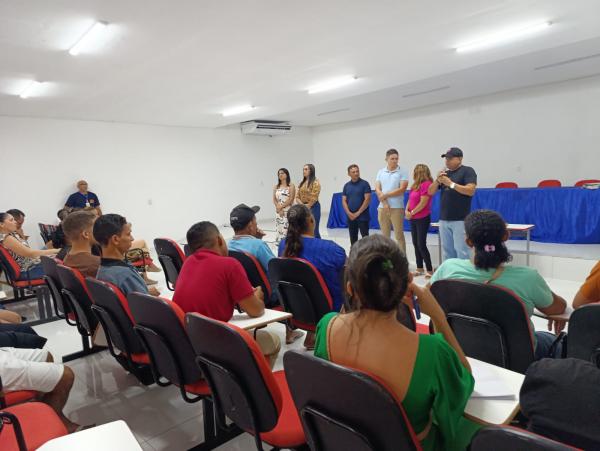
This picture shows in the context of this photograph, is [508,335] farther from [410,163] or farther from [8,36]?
[410,163]

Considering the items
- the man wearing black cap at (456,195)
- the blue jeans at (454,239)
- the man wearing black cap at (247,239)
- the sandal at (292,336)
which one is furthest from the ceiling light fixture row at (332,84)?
the sandal at (292,336)

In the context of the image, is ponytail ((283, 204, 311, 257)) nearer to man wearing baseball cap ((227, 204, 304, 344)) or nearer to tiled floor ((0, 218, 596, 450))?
man wearing baseball cap ((227, 204, 304, 344))

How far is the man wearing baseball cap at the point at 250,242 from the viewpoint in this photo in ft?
9.65

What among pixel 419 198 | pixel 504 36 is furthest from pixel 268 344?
pixel 504 36

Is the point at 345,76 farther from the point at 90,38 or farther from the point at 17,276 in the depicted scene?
the point at 17,276

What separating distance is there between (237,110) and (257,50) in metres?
3.97

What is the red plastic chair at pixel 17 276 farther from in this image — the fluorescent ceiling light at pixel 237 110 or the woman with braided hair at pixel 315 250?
the fluorescent ceiling light at pixel 237 110

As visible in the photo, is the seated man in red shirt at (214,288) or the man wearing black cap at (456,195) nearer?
the seated man in red shirt at (214,288)

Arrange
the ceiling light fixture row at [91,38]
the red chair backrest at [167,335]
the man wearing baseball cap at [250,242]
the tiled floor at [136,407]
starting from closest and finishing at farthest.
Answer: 1. the red chair backrest at [167,335]
2. the tiled floor at [136,407]
3. the man wearing baseball cap at [250,242]
4. the ceiling light fixture row at [91,38]

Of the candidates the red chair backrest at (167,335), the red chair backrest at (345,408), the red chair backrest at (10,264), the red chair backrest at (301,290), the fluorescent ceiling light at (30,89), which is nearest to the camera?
the red chair backrest at (345,408)

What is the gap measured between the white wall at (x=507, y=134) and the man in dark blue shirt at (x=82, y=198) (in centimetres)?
707

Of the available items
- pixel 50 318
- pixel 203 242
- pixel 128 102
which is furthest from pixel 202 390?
pixel 128 102

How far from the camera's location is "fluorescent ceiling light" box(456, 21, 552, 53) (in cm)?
423

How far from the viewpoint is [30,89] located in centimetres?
554
